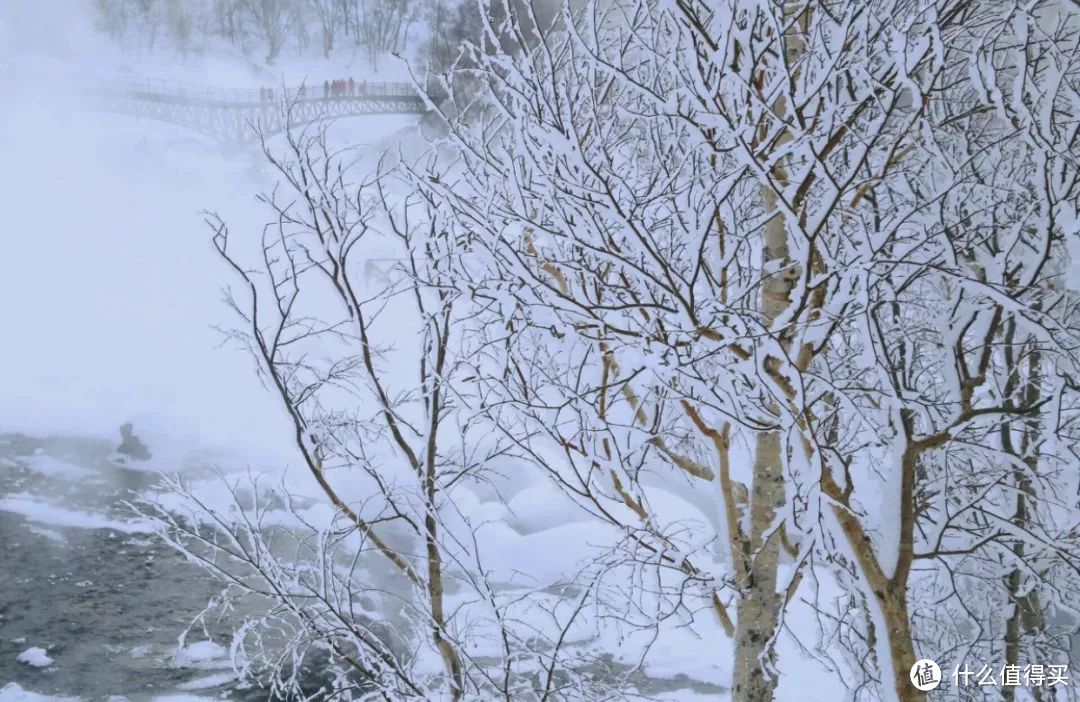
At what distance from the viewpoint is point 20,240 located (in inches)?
712

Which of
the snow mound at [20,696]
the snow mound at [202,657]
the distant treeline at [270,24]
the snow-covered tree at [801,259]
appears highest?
the distant treeline at [270,24]

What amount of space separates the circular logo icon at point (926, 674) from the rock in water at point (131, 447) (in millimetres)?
11757

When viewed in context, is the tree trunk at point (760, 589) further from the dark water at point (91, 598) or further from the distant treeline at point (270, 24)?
the distant treeline at point (270, 24)

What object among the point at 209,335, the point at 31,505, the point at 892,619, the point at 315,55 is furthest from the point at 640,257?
the point at 315,55

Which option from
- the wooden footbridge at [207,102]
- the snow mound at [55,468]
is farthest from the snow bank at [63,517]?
the wooden footbridge at [207,102]

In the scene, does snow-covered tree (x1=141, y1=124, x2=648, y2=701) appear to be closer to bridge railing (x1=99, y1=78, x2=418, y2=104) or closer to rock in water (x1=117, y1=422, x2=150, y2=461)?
rock in water (x1=117, y1=422, x2=150, y2=461)

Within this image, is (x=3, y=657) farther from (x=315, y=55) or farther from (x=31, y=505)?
(x=315, y=55)

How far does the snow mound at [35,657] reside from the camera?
24.2 feet

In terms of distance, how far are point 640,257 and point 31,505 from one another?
387 inches

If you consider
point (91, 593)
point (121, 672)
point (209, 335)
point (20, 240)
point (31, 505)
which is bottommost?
point (121, 672)

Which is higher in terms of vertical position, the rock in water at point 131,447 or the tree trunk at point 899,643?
the rock in water at point 131,447

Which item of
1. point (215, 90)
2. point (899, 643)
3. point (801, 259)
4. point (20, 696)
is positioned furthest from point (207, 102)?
point (899, 643)

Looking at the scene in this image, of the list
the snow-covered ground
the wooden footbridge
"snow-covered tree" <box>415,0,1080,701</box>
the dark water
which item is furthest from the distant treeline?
"snow-covered tree" <box>415,0,1080,701</box>

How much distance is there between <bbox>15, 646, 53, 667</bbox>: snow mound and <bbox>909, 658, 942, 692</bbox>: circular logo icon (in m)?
7.44
